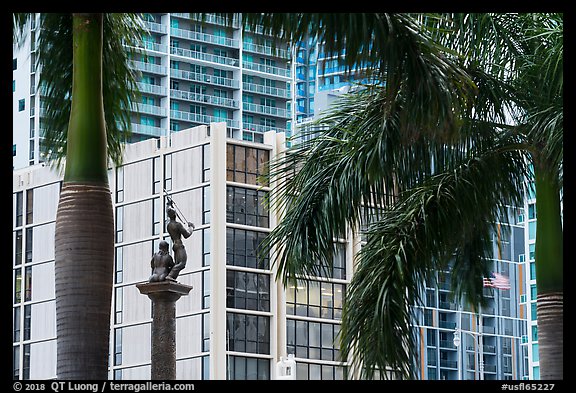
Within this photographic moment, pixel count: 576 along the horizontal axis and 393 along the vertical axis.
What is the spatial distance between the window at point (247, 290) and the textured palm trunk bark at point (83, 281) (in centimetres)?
6309

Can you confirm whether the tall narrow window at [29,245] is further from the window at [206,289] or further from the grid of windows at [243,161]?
the grid of windows at [243,161]

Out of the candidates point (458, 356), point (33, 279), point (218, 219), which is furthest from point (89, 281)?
point (458, 356)

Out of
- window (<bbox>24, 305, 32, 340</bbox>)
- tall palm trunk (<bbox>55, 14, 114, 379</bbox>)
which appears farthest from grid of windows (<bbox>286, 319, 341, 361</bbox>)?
tall palm trunk (<bbox>55, 14, 114, 379</bbox>)

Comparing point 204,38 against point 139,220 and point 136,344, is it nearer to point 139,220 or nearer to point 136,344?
point 139,220

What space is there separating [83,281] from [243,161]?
6484 cm

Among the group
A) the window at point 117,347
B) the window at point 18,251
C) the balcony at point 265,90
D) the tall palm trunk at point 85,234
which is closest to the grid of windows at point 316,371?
the window at point 117,347

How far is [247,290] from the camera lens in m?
78.1

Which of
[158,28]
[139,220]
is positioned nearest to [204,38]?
[158,28]

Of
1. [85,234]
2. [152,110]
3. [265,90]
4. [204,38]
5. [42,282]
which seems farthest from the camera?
[265,90]

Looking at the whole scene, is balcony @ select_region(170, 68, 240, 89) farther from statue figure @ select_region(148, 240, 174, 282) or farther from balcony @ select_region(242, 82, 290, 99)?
statue figure @ select_region(148, 240, 174, 282)

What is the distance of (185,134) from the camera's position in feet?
262

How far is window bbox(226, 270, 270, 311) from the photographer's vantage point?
7762cm

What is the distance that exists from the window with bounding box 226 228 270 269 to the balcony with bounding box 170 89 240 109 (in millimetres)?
42135

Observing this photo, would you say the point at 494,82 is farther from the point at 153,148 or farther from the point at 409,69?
the point at 153,148
